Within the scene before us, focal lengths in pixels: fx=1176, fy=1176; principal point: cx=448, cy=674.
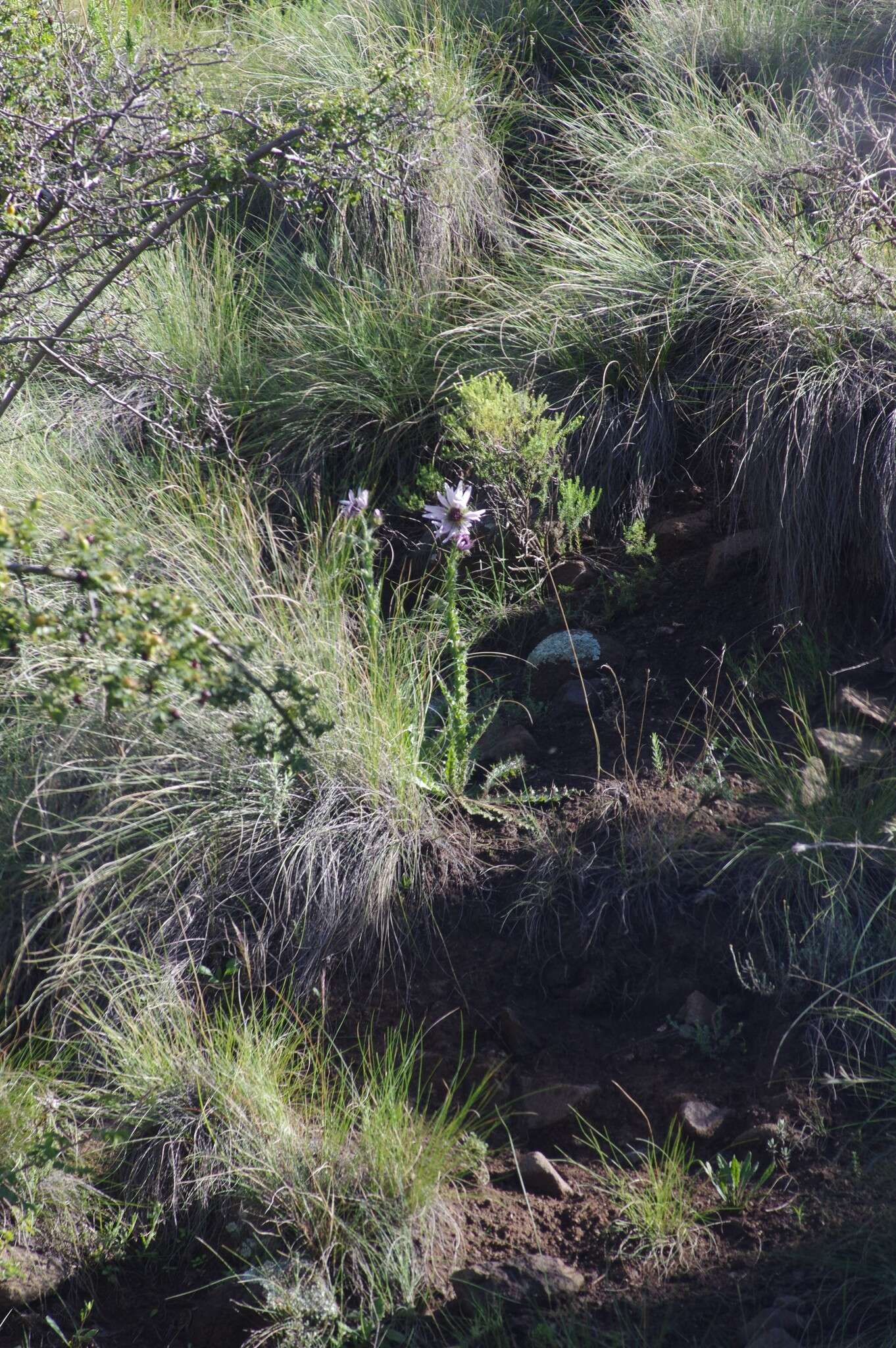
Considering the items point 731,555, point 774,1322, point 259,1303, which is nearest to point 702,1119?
point 774,1322

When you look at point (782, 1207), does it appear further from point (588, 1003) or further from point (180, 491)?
point (180, 491)

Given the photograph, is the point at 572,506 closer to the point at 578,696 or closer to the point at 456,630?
the point at 578,696

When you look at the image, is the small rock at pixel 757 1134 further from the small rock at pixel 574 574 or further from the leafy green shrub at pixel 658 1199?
the small rock at pixel 574 574

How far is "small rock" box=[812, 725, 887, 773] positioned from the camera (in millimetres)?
3107

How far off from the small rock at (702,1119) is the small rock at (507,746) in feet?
4.01

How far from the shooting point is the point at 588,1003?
2.97 metres

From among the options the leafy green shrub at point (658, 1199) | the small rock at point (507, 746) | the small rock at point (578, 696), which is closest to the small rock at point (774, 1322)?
the leafy green shrub at point (658, 1199)

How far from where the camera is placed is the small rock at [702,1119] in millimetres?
2607

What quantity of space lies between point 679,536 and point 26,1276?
9.87 ft

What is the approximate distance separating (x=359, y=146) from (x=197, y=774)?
1.97m

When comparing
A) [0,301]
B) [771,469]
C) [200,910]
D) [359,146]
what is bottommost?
[200,910]

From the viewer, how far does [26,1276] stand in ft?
8.63

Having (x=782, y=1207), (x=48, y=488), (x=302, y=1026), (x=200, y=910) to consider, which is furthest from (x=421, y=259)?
(x=782, y=1207)

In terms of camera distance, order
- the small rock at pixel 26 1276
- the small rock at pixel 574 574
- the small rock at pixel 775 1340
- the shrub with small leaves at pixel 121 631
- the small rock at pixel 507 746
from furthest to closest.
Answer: the small rock at pixel 574 574, the small rock at pixel 507 746, the small rock at pixel 26 1276, the small rock at pixel 775 1340, the shrub with small leaves at pixel 121 631
